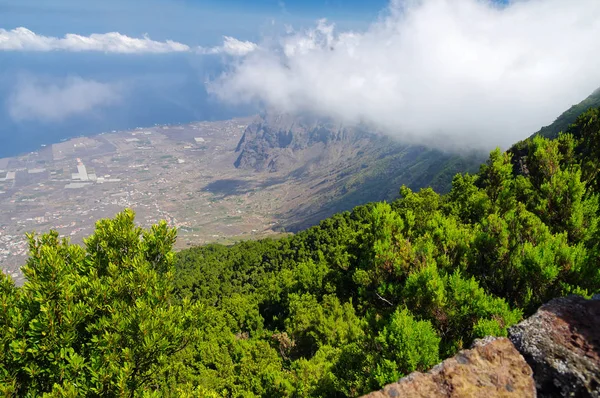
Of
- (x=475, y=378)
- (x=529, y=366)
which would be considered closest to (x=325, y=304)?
(x=529, y=366)

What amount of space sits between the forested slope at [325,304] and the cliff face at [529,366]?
10.7ft

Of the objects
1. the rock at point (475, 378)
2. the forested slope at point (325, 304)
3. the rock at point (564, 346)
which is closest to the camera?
the rock at point (564, 346)

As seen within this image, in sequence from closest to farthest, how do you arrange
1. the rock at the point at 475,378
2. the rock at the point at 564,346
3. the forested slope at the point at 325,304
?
1. the rock at the point at 564,346
2. the rock at the point at 475,378
3. the forested slope at the point at 325,304

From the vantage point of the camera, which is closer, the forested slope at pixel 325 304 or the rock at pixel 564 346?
the rock at pixel 564 346

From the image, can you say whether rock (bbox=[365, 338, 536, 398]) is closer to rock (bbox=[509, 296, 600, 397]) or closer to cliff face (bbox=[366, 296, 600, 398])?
cliff face (bbox=[366, 296, 600, 398])

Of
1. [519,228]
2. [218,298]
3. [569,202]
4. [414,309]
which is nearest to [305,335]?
[414,309]

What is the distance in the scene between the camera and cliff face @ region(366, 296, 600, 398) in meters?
10.4

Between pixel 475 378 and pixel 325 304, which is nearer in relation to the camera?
pixel 475 378

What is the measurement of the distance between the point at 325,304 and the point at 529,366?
3298cm

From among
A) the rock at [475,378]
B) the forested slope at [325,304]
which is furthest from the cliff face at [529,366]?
the forested slope at [325,304]

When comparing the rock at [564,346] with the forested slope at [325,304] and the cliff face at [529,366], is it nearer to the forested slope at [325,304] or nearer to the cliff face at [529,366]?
the cliff face at [529,366]

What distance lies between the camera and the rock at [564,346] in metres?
10.4

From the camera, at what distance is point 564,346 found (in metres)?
11.3

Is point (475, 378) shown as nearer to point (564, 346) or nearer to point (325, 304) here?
point (564, 346)
